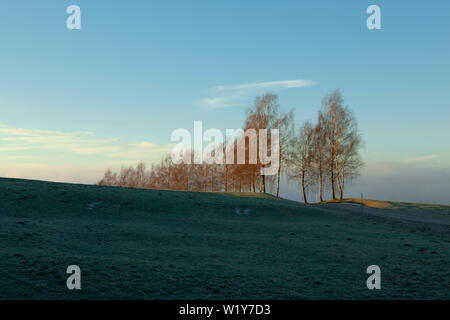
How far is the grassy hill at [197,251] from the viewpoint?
22.2 ft

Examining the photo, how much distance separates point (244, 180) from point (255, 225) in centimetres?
2843

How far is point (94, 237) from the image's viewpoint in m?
11.3

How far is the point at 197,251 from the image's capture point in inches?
395

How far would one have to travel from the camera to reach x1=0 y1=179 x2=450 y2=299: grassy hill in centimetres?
677

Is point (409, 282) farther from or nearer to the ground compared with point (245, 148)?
nearer to the ground

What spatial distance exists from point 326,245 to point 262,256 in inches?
112

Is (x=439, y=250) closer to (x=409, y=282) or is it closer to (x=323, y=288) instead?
(x=409, y=282)
